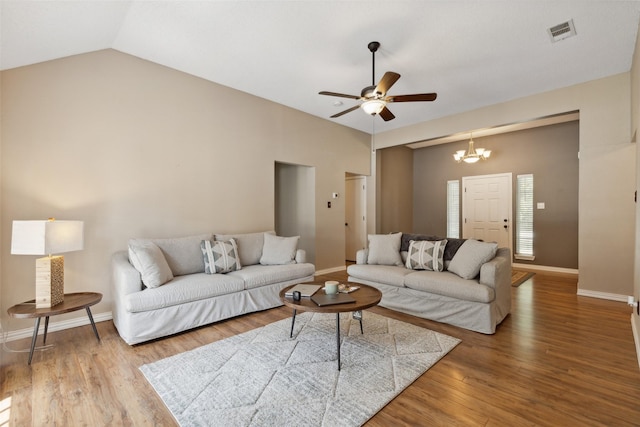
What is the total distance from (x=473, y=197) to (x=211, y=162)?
571 cm

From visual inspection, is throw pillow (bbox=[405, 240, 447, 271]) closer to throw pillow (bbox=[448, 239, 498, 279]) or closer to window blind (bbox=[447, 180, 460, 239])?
throw pillow (bbox=[448, 239, 498, 279])

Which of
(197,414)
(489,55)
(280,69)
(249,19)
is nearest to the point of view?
(197,414)

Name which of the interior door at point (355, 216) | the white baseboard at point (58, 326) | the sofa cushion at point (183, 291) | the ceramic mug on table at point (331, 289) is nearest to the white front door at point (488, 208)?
the interior door at point (355, 216)

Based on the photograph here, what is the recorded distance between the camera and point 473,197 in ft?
22.0

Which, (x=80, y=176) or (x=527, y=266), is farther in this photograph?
(x=527, y=266)

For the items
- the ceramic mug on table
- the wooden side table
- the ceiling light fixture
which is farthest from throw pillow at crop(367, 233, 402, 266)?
the wooden side table

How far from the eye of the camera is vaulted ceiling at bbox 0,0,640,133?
249 centimetres

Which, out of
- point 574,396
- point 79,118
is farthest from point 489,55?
point 79,118

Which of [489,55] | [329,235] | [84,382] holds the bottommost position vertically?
[84,382]

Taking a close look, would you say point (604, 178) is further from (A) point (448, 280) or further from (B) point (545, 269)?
(A) point (448, 280)

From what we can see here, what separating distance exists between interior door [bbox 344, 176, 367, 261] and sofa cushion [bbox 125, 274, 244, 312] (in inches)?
150

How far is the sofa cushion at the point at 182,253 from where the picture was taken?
326 cm

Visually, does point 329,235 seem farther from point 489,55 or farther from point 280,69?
point 489,55

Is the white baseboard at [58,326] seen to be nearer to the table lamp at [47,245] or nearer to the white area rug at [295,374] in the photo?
the table lamp at [47,245]
